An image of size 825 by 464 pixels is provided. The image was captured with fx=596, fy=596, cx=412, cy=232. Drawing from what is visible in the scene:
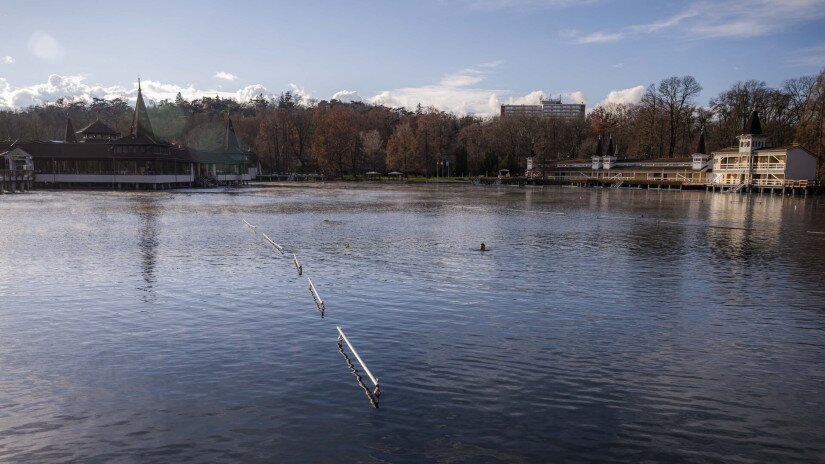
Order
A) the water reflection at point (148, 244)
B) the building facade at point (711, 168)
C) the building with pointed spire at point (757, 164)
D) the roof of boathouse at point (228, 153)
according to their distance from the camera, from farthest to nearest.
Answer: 1. the roof of boathouse at point (228, 153)
2. the building facade at point (711, 168)
3. the building with pointed spire at point (757, 164)
4. the water reflection at point (148, 244)

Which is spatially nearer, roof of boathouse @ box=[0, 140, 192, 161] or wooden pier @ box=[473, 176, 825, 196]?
wooden pier @ box=[473, 176, 825, 196]

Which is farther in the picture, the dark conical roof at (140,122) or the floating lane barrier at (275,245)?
the dark conical roof at (140,122)

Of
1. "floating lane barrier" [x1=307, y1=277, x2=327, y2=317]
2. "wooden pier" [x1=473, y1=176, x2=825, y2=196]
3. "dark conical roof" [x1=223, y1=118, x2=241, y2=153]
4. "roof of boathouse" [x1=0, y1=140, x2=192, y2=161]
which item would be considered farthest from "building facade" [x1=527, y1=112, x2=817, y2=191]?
"floating lane barrier" [x1=307, y1=277, x2=327, y2=317]

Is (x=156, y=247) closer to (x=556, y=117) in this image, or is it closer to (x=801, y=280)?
(x=801, y=280)

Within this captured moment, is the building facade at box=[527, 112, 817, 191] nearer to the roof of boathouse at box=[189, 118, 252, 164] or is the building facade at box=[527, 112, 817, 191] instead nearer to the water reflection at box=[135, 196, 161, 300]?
the roof of boathouse at box=[189, 118, 252, 164]

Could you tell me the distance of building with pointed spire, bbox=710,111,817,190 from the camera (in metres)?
92.6

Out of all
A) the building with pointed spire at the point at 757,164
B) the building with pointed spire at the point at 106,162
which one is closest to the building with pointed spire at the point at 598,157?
the building with pointed spire at the point at 757,164

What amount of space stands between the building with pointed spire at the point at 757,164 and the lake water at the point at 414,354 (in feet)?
228

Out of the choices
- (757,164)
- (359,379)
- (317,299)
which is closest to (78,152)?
(317,299)

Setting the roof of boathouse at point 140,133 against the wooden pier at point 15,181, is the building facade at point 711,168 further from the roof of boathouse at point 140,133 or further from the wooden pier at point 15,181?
the wooden pier at point 15,181

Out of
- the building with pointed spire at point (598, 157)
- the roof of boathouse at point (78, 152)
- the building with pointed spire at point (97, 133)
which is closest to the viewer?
the roof of boathouse at point (78, 152)

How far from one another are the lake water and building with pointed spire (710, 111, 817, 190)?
6963cm

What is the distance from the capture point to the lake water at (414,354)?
36.0 ft

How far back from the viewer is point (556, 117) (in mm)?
169750
